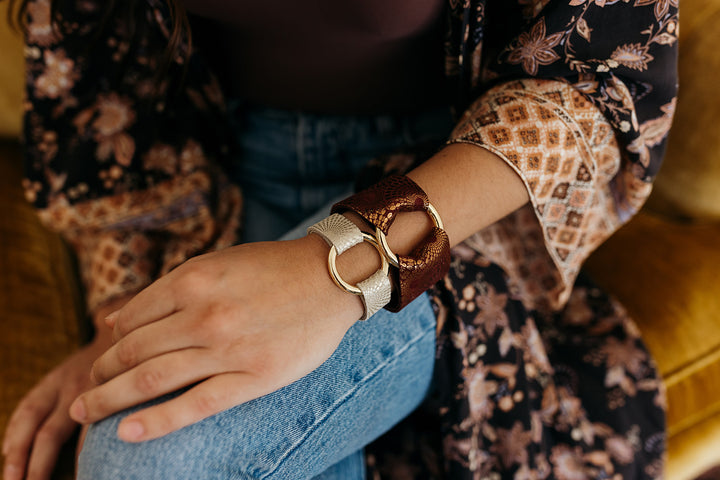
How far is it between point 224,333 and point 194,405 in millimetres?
72

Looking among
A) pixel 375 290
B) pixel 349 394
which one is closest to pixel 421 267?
pixel 375 290

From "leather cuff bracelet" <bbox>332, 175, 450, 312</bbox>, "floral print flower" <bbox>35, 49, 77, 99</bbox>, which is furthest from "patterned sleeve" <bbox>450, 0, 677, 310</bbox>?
"floral print flower" <bbox>35, 49, 77, 99</bbox>

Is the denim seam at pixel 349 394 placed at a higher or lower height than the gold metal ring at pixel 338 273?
lower

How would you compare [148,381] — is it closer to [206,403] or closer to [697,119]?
[206,403]

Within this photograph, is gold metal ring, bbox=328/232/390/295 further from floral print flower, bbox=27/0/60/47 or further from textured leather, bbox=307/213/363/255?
floral print flower, bbox=27/0/60/47

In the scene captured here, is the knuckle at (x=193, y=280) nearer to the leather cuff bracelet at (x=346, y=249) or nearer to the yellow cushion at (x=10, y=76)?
the leather cuff bracelet at (x=346, y=249)

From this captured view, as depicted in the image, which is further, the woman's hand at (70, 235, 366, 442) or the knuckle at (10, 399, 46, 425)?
the knuckle at (10, 399, 46, 425)

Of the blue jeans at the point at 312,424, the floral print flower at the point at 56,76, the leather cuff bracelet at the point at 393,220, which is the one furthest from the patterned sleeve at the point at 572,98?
the floral print flower at the point at 56,76

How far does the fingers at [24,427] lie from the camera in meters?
0.61

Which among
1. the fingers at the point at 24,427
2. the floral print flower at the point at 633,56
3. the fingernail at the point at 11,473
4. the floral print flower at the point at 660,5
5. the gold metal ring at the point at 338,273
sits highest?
the floral print flower at the point at 660,5

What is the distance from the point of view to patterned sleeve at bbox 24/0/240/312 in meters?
0.67

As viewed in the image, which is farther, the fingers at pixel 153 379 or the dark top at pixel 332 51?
the dark top at pixel 332 51

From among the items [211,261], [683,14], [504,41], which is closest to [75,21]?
[211,261]

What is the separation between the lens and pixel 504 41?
1.75 ft
